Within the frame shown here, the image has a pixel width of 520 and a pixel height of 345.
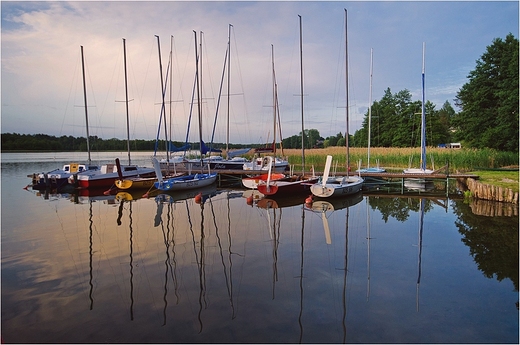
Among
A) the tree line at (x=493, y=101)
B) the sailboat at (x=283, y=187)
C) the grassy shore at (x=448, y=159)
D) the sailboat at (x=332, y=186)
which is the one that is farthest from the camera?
the tree line at (x=493, y=101)

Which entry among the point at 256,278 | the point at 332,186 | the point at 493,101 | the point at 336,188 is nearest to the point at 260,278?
the point at 256,278

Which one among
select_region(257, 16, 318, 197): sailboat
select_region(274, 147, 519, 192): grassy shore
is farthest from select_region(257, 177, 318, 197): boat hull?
select_region(274, 147, 519, 192): grassy shore

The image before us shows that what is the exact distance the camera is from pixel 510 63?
33750mm

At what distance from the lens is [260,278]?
7.77m

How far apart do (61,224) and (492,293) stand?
1441cm

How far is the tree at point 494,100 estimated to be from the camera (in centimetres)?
3309

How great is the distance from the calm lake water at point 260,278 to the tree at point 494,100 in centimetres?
2521

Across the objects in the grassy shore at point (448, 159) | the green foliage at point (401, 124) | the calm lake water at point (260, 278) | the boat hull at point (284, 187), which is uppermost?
the green foliage at point (401, 124)

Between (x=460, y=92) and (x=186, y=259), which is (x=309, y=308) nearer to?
(x=186, y=259)

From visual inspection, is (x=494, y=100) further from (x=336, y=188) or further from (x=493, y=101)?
(x=336, y=188)

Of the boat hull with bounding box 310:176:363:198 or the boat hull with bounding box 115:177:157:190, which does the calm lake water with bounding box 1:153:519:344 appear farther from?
the boat hull with bounding box 115:177:157:190

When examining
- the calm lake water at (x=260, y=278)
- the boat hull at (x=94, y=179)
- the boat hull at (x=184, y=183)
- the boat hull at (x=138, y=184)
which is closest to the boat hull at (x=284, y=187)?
the calm lake water at (x=260, y=278)

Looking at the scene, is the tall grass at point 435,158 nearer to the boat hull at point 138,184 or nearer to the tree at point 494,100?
the tree at point 494,100

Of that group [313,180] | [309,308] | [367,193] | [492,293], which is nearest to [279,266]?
[309,308]
